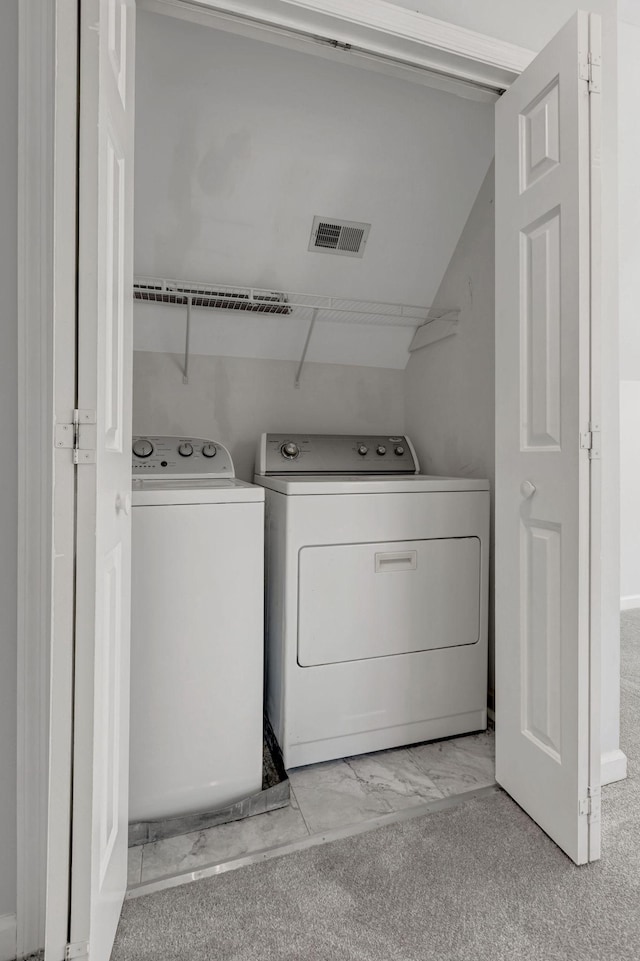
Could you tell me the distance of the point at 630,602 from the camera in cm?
330

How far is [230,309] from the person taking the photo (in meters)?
2.23

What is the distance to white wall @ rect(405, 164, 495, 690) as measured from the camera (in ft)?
6.71

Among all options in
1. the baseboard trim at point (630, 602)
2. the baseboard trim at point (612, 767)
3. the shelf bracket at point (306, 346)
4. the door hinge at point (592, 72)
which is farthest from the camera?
the baseboard trim at point (630, 602)

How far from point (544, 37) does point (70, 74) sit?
150 cm

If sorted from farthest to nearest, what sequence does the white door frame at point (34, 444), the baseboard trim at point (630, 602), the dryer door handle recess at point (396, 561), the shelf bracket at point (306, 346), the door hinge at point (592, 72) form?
the baseboard trim at point (630, 602) → the shelf bracket at point (306, 346) → the dryer door handle recess at point (396, 561) → the door hinge at point (592, 72) → the white door frame at point (34, 444)

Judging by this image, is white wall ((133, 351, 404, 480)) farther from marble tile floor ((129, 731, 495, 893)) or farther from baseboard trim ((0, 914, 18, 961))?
baseboard trim ((0, 914, 18, 961))

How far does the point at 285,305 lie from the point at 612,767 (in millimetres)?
2015

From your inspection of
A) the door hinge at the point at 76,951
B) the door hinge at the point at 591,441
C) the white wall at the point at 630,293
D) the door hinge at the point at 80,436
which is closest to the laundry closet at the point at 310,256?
the white wall at the point at 630,293

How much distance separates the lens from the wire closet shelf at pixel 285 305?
2053mm

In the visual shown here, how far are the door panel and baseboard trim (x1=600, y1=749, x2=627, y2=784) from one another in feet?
4.72

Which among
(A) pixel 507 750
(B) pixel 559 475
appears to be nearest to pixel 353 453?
(B) pixel 559 475

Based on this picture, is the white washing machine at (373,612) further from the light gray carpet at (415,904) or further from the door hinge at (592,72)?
the door hinge at (592,72)

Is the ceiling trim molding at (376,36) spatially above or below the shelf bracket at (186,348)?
above

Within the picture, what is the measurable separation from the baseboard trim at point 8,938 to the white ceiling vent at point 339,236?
2346mm
